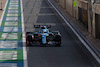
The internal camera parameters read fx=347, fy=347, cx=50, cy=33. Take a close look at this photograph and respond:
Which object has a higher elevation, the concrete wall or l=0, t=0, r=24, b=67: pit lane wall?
the concrete wall

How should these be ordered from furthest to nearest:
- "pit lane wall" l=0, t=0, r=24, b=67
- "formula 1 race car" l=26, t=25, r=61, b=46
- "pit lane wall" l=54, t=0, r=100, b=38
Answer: "pit lane wall" l=54, t=0, r=100, b=38 → "formula 1 race car" l=26, t=25, r=61, b=46 → "pit lane wall" l=0, t=0, r=24, b=67

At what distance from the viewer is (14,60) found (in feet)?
81.9

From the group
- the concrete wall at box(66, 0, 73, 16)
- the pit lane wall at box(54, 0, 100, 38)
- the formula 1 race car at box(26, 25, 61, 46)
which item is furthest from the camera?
the concrete wall at box(66, 0, 73, 16)

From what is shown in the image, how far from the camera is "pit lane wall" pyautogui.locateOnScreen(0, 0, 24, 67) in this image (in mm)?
24906

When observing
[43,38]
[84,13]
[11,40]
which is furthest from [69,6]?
[43,38]

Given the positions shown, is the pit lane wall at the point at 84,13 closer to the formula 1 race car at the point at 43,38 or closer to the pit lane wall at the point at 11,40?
the formula 1 race car at the point at 43,38

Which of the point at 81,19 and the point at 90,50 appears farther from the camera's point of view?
the point at 81,19

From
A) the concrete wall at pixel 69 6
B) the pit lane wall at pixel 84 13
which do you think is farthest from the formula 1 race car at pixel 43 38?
the concrete wall at pixel 69 6

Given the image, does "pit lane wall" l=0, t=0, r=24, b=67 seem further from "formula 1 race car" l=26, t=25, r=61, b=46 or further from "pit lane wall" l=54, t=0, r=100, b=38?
"pit lane wall" l=54, t=0, r=100, b=38

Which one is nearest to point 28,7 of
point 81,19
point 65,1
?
point 65,1

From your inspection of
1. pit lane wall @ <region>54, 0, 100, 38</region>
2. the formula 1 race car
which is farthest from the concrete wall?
the formula 1 race car

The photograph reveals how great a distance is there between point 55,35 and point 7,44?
203 inches

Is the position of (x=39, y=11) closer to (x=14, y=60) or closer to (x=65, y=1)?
(x=65, y=1)

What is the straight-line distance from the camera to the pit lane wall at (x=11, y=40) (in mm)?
24906
